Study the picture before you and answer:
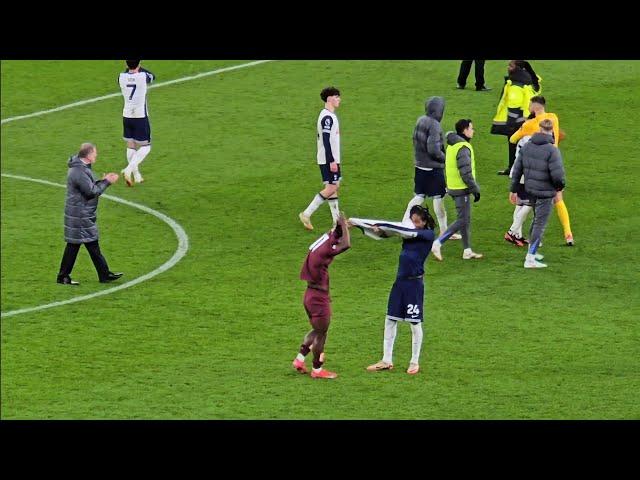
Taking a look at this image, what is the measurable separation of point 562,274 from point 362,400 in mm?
7151

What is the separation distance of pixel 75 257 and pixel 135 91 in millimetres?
6475

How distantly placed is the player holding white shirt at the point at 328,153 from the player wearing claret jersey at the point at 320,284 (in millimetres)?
6051

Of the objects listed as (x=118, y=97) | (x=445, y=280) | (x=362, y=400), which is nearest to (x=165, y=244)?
(x=445, y=280)

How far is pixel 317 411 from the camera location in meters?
18.2

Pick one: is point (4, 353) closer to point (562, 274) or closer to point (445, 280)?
point (445, 280)

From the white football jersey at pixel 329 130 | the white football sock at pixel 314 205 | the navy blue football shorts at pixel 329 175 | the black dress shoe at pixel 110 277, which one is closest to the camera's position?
the black dress shoe at pixel 110 277

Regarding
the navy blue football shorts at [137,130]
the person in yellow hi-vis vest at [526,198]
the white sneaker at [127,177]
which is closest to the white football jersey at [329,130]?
the person in yellow hi-vis vest at [526,198]

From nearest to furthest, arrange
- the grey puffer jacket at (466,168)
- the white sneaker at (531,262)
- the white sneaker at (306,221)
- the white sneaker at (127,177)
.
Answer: the grey puffer jacket at (466,168) < the white sneaker at (531,262) < the white sneaker at (306,221) < the white sneaker at (127,177)

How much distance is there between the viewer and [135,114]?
97.6ft

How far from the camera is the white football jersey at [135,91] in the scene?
2948 cm

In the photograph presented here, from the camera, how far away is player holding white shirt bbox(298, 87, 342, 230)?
25.8 metres

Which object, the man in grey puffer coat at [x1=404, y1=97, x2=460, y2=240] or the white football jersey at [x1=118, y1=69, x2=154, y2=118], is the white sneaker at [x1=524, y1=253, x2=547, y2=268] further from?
the white football jersey at [x1=118, y1=69, x2=154, y2=118]

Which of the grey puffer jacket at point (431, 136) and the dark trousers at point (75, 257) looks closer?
the dark trousers at point (75, 257)

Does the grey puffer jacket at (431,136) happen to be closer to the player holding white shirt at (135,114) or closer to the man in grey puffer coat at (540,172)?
the man in grey puffer coat at (540,172)
